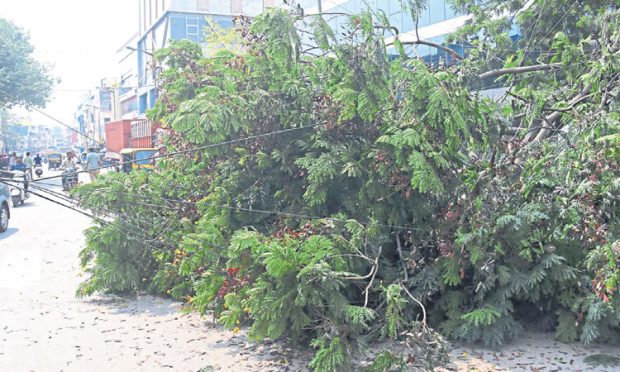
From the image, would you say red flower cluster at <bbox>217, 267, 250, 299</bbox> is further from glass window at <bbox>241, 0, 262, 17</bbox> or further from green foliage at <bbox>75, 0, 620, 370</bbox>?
glass window at <bbox>241, 0, 262, 17</bbox>

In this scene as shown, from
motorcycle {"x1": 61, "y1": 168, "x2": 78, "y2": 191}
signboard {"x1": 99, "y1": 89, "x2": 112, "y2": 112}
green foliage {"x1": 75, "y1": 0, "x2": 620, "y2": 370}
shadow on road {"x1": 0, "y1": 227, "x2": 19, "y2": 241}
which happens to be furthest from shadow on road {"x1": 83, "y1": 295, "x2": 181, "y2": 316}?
signboard {"x1": 99, "y1": 89, "x2": 112, "y2": 112}

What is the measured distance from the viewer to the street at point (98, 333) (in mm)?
6098

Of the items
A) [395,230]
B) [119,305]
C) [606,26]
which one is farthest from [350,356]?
[606,26]

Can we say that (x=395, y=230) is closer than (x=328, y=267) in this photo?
No

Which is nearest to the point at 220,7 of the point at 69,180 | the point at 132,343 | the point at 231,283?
the point at 69,180

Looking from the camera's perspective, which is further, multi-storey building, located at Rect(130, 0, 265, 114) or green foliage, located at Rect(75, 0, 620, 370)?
multi-storey building, located at Rect(130, 0, 265, 114)

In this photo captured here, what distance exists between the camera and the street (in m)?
6.10

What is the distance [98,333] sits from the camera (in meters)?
7.04

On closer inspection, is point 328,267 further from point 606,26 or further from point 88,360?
point 606,26

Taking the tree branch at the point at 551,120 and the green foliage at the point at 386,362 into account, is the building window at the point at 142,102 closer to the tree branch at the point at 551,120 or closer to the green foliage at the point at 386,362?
the tree branch at the point at 551,120

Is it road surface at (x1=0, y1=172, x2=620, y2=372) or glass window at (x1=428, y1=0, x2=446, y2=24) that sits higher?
glass window at (x1=428, y1=0, x2=446, y2=24)

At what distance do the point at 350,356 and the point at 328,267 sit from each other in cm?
77

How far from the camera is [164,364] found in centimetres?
602

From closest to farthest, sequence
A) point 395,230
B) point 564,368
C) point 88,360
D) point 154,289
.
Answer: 1. point 564,368
2. point 88,360
3. point 395,230
4. point 154,289
